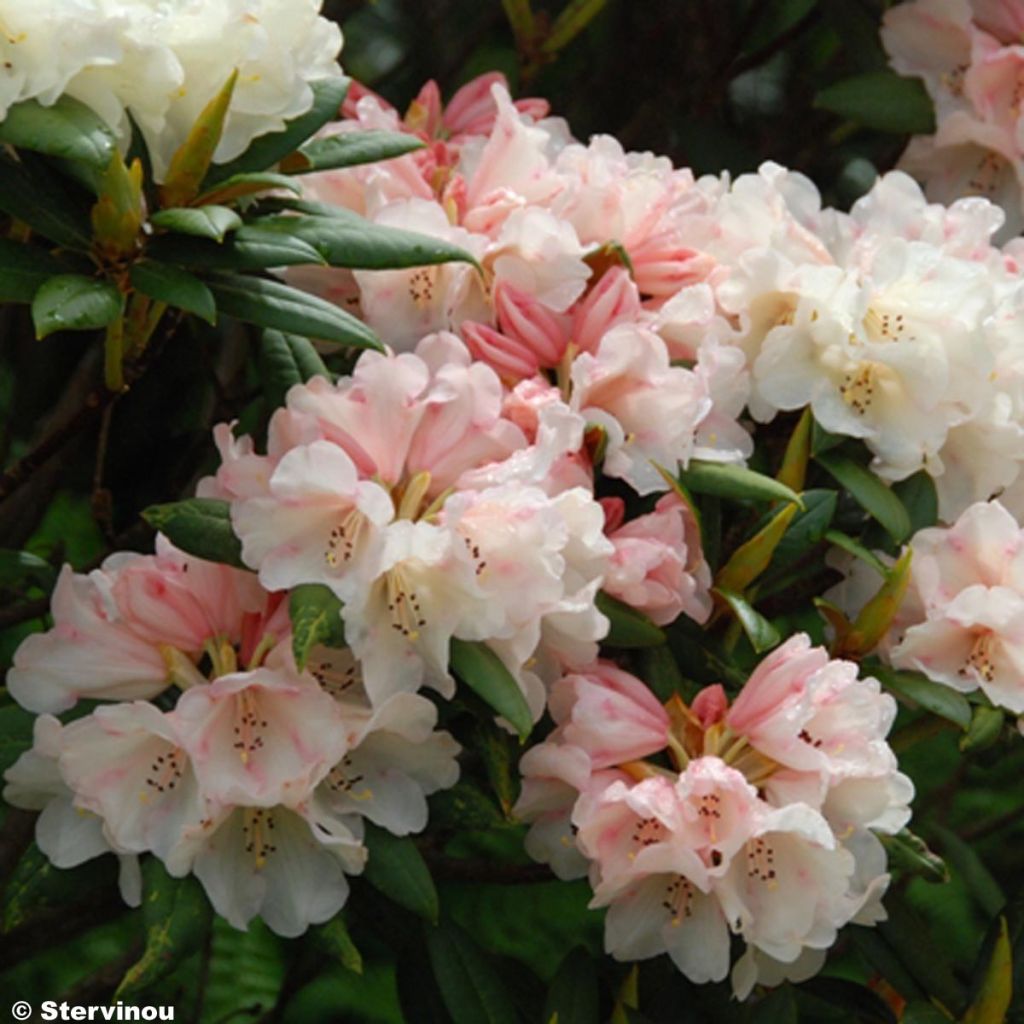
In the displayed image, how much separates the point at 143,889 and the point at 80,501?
3.58 ft

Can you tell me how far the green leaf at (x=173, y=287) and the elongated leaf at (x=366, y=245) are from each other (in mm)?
98

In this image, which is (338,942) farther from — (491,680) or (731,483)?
(731,483)

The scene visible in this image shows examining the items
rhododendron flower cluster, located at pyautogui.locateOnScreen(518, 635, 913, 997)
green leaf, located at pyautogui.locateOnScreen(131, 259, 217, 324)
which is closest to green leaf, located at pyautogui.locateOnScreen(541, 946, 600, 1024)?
rhododendron flower cluster, located at pyautogui.locateOnScreen(518, 635, 913, 997)

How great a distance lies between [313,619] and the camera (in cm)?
129

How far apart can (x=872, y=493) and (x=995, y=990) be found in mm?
431

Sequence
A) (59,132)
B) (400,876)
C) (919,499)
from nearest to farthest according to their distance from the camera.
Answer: (59,132) → (400,876) → (919,499)

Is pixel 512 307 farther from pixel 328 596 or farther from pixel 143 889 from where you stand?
pixel 143 889

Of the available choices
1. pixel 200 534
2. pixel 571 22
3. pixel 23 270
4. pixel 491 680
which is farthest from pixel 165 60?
pixel 571 22

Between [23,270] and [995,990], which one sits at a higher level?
[23,270]

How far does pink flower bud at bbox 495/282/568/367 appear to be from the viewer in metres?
1.53

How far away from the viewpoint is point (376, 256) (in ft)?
4.68

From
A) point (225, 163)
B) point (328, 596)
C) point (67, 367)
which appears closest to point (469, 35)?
point (67, 367)

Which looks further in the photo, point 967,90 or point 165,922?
point 967,90

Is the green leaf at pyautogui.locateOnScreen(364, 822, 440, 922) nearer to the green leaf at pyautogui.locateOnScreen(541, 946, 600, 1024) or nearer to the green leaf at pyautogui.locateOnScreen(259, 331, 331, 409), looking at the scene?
the green leaf at pyautogui.locateOnScreen(541, 946, 600, 1024)
